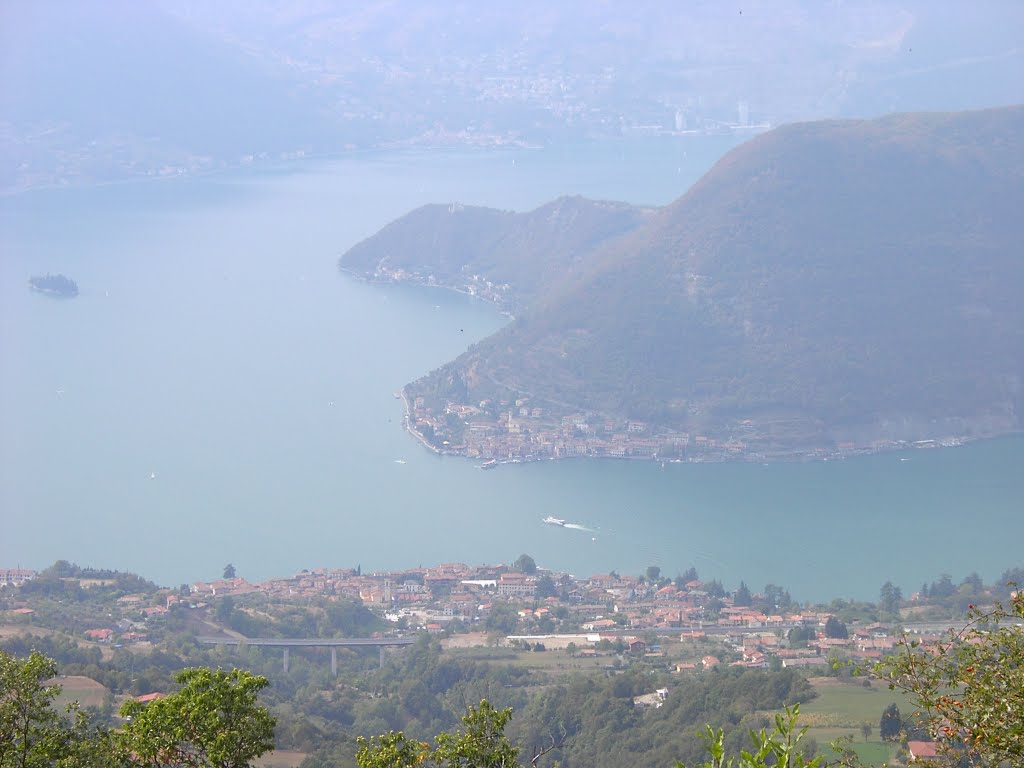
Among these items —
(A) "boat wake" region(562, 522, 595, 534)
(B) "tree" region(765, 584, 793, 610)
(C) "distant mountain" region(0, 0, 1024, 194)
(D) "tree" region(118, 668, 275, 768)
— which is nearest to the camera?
(D) "tree" region(118, 668, 275, 768)

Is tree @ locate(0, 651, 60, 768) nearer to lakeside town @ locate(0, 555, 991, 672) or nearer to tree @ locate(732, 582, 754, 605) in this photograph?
lakeside town @ locate(0, 555, 991, 672)

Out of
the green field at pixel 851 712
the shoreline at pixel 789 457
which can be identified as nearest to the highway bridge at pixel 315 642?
the green field at pixel 851 712

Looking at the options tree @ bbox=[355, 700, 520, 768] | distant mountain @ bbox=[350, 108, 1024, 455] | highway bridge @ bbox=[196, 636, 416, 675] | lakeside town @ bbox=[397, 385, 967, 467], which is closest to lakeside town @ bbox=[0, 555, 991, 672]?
highway bridge @ bbox=[196, 636, 416, 675]

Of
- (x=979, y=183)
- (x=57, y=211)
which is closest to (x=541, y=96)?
(x=57, y=211)

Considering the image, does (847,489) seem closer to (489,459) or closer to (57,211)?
(489,459)

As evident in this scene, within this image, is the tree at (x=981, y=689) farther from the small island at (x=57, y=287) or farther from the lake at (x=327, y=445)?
the small island at (x=57, y=287)
